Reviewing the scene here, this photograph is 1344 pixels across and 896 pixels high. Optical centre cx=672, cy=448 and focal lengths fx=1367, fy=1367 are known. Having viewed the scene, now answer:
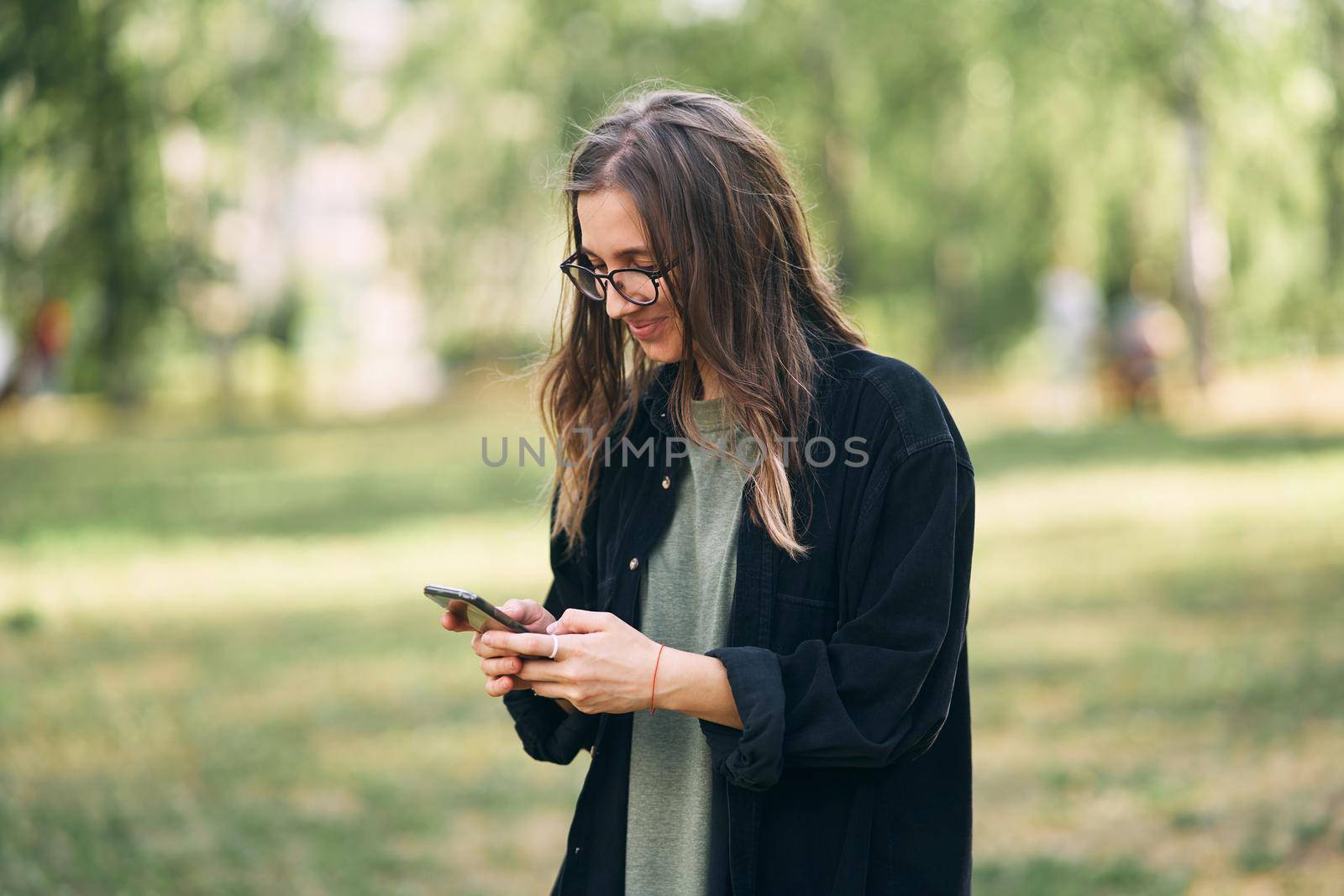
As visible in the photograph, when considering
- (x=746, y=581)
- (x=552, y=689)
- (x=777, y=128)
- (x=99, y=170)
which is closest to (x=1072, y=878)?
(x=746, y=581)

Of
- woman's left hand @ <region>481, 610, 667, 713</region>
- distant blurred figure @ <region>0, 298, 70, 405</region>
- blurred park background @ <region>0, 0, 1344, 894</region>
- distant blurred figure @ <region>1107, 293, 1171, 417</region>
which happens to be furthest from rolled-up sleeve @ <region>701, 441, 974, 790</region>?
distant blurred figure @ <region>0, 298, 70, 405</region>

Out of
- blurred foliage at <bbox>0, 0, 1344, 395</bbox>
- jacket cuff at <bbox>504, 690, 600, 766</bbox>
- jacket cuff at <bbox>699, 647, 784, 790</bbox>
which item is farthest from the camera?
blurred foliage at <bbox>0, 0, 1344, 395</bbox>

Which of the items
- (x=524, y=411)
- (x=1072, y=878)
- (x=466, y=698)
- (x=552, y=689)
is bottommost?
(x=1072, y=878)

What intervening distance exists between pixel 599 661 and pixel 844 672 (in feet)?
1.03

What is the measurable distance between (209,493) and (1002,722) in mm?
9727

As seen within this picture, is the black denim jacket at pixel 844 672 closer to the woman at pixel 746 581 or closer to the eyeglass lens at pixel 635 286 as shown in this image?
the woman at pixel 746 581

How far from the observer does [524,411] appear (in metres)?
2.52

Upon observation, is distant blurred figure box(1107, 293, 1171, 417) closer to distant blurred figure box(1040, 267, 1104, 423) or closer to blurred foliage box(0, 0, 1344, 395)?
distant blurred figure box(1040, 267, 1104, 423)

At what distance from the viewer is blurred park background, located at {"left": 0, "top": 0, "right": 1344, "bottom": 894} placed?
5.04 meters

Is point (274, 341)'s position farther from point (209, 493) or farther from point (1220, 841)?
point (1220, 841)

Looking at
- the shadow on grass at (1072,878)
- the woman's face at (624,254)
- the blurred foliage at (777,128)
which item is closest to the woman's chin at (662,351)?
the woman's face at (624,254)

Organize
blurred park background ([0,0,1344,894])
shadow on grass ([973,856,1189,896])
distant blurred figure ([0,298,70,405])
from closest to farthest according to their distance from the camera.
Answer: shadow on grass ([973,856,1189,896])
blurred park background ([0,0,1344,894])
distant blurred figure ([0,298,70,405])

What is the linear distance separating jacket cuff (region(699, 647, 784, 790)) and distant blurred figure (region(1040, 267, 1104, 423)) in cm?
1622

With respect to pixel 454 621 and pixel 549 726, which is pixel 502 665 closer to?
pixel 454 621
